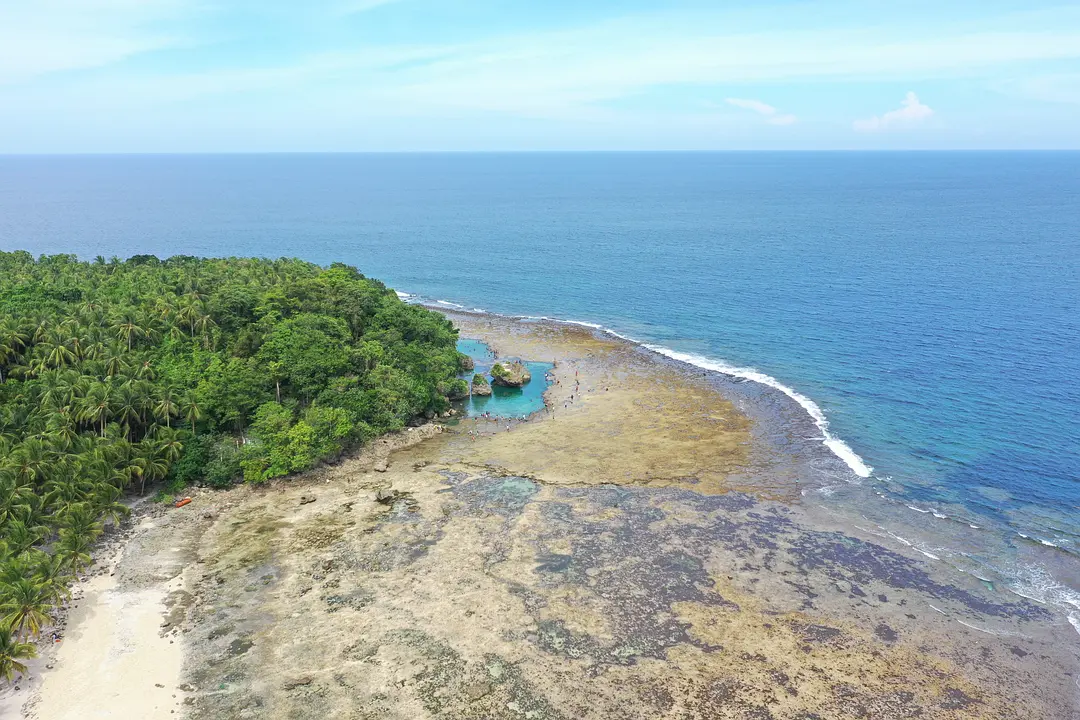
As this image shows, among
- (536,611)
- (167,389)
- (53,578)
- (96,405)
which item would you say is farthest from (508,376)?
(53,578)

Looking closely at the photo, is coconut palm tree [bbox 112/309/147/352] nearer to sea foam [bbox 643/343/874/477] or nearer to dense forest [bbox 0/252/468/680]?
dense forest [bbox 0/252/468/680]

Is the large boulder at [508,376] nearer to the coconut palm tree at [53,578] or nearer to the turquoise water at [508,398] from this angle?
the turquoise water at [508,398]

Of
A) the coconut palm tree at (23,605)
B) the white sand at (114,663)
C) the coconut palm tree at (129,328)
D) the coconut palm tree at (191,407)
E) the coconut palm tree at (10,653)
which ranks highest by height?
the coconut palm tree at (129,328)

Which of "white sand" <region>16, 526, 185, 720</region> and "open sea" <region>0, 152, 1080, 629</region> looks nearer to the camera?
"white sand" <region>16, 526, 185, 720</region>

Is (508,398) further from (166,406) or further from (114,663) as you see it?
(114,663)

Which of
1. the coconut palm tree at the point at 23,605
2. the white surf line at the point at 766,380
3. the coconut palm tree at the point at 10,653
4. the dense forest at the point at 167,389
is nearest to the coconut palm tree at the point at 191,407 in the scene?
the dense forest at the point at 167,389

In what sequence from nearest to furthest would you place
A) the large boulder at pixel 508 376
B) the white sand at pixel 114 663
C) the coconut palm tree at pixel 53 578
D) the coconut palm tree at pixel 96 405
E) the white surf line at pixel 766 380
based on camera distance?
the white sand at pixel 114 663, the coconut palm tree at pixel 53 578, the coconut palm tree at pixel 96 405, the white surf line at pixel 766 380, the large boulder at pixel 508 376

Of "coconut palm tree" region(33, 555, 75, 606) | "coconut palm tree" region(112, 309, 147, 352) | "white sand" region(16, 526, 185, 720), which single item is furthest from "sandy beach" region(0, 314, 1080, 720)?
"coconut palm tree" region(112, 309, 147, 352)
